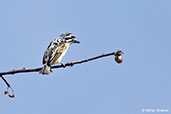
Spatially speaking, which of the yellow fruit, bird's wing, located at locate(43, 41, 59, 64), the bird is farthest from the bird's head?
the yellow fruit

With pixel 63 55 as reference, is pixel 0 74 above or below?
below

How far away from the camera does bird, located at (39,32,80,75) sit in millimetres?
7584

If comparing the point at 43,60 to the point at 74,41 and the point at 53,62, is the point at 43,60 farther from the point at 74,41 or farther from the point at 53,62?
the point at 74,41

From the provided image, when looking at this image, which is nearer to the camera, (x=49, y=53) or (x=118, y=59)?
(x=118, y=59)

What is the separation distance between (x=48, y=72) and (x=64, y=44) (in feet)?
Answer: 10.1

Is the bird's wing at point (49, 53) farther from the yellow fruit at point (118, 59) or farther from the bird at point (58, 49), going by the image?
the yellow fruit at point (118, 59)

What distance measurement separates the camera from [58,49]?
27.3 ft

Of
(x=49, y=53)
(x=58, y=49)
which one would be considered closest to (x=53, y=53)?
(x=49, y=53)

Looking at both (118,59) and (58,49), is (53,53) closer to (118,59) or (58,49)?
(58,49)

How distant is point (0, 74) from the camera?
3.34 meters

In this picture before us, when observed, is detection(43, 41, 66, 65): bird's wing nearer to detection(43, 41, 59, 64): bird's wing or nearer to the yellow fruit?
detection(43, 41, 59, 64): bird's wing

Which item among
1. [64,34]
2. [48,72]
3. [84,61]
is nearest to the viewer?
[84,61]

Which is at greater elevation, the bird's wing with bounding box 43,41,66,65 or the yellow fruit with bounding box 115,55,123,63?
the bird's wing with bounding box 43,41,66,65

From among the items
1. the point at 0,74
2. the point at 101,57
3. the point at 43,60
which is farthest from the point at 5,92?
the point at 43,60
